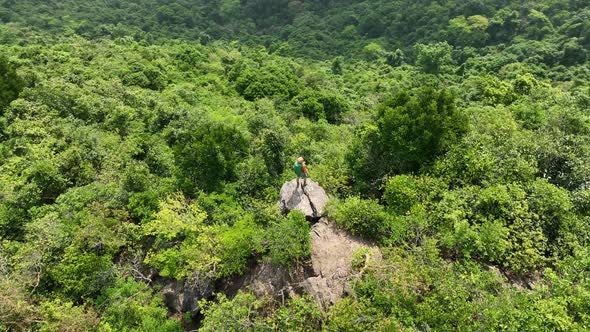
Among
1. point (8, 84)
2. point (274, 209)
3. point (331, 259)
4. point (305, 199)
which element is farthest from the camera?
point (8, 84)

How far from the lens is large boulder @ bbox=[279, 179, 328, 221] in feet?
60.2

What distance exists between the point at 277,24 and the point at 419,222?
316 feet

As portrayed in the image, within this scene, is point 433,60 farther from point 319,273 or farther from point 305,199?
point 319,273

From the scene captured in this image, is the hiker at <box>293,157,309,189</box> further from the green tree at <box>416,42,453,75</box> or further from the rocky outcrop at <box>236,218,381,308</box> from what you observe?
the green tree at <box>416,42,453,75</box>

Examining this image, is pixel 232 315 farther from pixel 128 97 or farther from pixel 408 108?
pixel 128 97

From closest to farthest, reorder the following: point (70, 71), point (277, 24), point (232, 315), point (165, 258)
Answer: point (232, 315)
point (165, 258)
point (70, 71)
point (277, 24)

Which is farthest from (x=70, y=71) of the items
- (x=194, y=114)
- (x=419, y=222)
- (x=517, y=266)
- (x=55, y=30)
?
(x=55, y=30)

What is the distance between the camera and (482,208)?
54.7 feet

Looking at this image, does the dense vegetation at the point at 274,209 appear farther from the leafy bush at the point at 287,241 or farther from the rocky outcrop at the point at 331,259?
the rocky outcrop at the point at 331,259

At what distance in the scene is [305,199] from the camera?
1884cm

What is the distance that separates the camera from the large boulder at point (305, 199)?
60.2 feet

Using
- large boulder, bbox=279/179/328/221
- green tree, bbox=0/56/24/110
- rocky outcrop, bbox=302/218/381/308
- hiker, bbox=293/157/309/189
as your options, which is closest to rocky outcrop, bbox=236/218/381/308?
rocky outcrop, bbox=302/218/381/308

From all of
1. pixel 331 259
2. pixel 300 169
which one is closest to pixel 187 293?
pixel 331 259

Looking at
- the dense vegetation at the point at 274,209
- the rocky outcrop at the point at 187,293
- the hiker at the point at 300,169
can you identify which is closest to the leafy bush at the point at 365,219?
the dense vegetation at the point at 274,209
